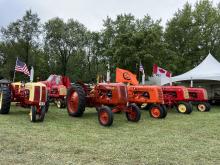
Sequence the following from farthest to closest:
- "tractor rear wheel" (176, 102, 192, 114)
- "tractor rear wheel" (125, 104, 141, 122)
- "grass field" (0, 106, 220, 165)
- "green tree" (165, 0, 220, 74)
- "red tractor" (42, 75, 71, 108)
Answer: "green tree" (165, 0, 220, 74) → "red tractor" (42, 75, 71, 108) → "tractor rear wheel" (176, 102, 192, 114) → "tractor rear wheel" (125, 104, 141, 122) → "grass field" (0, 106, 220, 165)

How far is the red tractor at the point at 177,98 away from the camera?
526 inches

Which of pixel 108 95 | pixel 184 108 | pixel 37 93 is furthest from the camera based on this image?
pixel 184 108

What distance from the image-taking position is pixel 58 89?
1395 cm

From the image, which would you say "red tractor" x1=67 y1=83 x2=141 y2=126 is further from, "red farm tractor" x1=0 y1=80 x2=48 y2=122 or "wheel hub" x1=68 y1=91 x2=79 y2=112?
"red farm tractor" x1=0 y1=80 x2=48 y2=122

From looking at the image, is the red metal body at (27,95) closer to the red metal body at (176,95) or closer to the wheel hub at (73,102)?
the wheel hub at (73,102)

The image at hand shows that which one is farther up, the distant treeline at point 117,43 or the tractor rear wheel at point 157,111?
the distant treeline at point 117,43


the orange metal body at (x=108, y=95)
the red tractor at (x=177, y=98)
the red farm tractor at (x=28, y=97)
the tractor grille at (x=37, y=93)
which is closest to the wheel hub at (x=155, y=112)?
the orange metal body at (x=108, y=95)

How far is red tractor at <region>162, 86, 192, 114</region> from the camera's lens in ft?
43.8

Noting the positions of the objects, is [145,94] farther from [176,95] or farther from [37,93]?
[37,93]

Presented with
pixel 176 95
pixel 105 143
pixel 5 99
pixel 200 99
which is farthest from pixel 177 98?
pixel 105 143

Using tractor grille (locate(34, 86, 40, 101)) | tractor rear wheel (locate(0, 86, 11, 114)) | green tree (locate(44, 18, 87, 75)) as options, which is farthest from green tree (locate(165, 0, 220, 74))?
tractor grille (locate(34, 86, 40, 101))

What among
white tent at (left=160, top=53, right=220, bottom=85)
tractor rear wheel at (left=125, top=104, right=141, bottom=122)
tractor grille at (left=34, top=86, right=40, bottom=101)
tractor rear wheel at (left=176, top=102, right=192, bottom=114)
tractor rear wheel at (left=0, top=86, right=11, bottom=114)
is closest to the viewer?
tractor grille at (left=34, top=86, right=40, bottom=101)

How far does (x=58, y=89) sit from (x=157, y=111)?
182 inches

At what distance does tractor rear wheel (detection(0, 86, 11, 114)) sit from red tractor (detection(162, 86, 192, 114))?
20.1 feet
